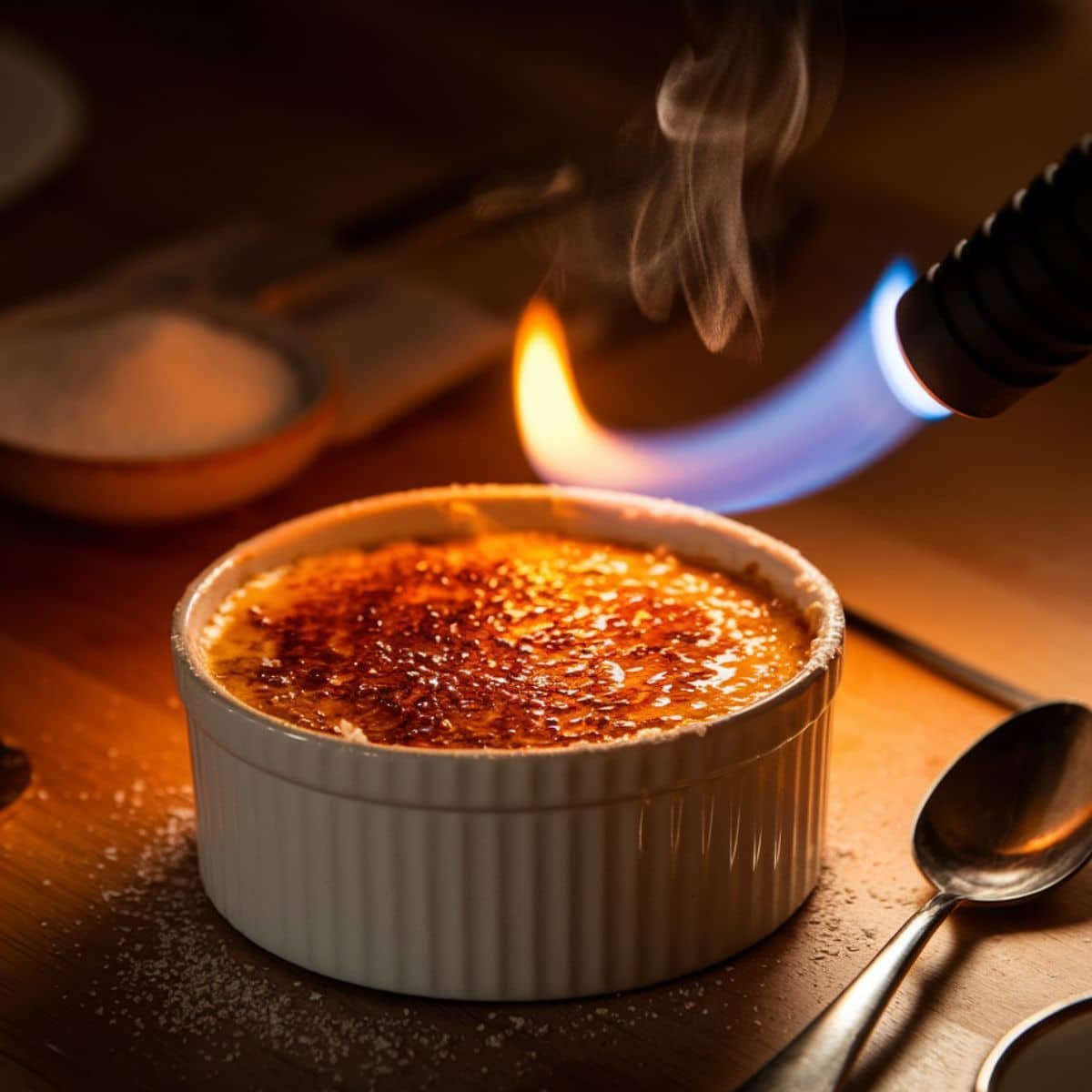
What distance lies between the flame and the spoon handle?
275 millimetres

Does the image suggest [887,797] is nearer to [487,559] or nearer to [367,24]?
[487,559]

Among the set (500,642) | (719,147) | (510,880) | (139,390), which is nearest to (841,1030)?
(510,880)

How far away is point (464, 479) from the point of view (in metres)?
1.39

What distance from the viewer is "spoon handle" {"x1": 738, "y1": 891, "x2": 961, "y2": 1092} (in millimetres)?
724

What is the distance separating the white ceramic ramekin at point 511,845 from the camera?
0.80m

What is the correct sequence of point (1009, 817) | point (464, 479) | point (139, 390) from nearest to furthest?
point (1009, 817)
point (139, 390)
point (464, 479)

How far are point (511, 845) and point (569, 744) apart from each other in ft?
0.19

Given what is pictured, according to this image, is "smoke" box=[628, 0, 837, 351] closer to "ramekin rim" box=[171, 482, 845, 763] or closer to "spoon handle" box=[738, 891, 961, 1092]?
"ramekin rim" box=[171, 482, 845, 763]

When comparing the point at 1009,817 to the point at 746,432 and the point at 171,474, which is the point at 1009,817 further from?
the point at 171,474

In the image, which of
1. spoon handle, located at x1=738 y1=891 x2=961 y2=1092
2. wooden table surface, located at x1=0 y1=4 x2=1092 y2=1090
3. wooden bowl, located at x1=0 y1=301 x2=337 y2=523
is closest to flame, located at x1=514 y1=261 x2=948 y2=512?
wooden table surface, located at x1=0 y1=4 x2=1092 y2=1090

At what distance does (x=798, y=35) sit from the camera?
1321mm

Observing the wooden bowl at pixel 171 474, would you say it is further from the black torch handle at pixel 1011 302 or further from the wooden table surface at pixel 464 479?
the black torch handle at pixel 1011 302

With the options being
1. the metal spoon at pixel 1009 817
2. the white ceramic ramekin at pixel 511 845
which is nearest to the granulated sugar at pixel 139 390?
the white ceramic ramekin at pixel 511 845

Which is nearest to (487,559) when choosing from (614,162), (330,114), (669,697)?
(669,697)
